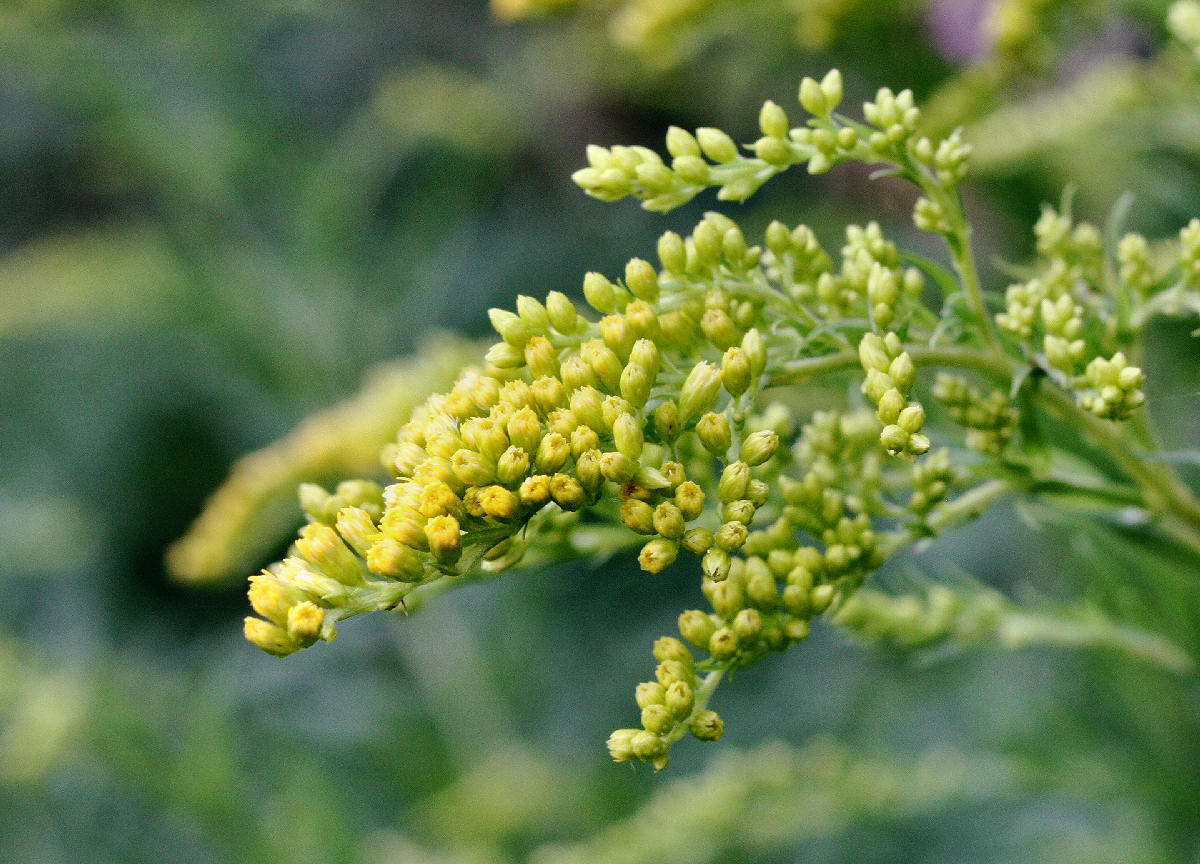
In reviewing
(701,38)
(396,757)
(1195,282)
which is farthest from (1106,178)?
(396,757)

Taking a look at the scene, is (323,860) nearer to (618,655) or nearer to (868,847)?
(618,655)

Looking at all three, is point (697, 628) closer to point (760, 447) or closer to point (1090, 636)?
point (760, 447)

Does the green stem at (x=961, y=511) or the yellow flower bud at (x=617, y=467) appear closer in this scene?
the yellow flower bud at (x=617, y=467)

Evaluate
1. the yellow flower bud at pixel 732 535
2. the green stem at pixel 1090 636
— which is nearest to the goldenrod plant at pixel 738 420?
the yellow flower bud at pixel 732 535

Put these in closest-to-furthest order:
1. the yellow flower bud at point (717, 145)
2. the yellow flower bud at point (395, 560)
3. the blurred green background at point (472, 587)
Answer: the yellow flower bud at point (395, 560)
the yellow flower bud at point (717, 145)
the blurred green background at point (472, 587)

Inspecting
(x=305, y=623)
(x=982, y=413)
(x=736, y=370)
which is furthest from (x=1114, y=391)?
(x=305, y=623)

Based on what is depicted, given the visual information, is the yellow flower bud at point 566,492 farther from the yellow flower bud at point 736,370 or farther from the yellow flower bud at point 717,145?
the yellow flower bud at point 717,145

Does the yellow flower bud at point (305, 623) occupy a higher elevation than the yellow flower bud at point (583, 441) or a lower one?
lower

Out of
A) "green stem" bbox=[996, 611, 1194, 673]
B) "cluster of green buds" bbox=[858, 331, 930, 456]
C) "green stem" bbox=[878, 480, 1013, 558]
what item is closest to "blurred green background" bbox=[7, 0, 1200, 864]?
"green stem" bbox=[996, 611, 1194, 673]
